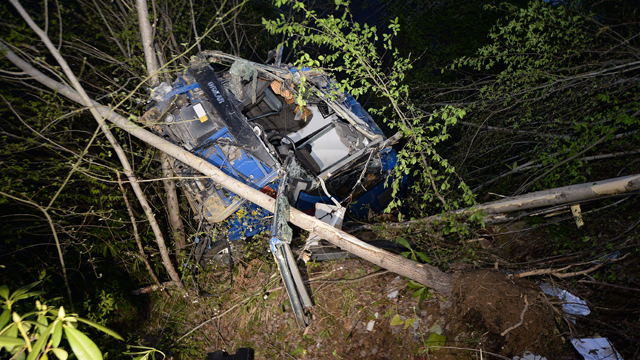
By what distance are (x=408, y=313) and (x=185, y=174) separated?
10.5 ft

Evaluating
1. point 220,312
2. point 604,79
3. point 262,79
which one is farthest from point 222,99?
point 604,79

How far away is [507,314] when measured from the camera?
261 centimetres

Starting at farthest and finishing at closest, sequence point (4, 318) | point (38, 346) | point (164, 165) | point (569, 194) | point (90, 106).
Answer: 1. point (164, 165)
2. point (569, 194)
3. point (90, 106)
4. point (4, 318)
5. point (38, 346)

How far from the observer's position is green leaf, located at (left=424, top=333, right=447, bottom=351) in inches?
108

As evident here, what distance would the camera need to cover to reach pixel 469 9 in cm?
721

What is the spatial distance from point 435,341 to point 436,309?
328 millimetres

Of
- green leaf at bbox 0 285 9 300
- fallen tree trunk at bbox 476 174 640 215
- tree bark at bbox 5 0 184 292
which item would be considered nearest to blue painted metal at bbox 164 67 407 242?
tree bark at bbox 5 0 184 292

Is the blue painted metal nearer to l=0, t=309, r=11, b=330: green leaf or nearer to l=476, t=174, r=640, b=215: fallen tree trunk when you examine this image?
l=476, t=174, r=640, b=215: fallen tree trunk

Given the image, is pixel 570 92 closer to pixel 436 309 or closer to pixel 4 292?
pixel 436 309

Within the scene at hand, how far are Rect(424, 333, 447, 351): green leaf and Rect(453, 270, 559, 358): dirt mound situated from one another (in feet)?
0.89

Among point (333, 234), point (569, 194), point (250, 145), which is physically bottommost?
point (569, 194)

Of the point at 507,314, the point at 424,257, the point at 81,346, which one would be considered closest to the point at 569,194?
the point at 507,314

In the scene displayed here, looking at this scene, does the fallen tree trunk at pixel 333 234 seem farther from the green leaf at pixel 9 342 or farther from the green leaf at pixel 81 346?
the green leaf at pixel 9 342

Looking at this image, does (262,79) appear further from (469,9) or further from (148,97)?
(469,9)
